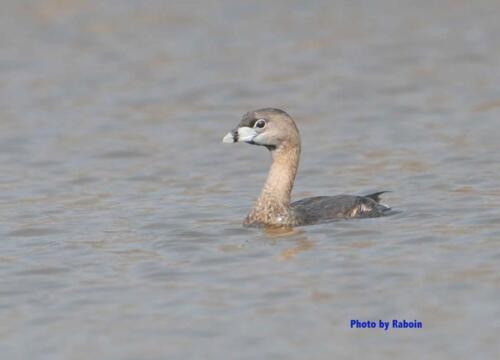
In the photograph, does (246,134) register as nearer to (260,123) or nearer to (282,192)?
(260,123)

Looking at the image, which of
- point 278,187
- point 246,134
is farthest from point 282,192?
point 246,134

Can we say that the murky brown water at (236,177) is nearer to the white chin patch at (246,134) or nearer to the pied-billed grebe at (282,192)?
the pied-billed grebe at (282,192)

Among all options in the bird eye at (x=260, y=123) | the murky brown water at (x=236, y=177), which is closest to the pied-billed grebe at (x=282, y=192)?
the bird eye at (x=260, y=123)

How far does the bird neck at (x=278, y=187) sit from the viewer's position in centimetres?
1302

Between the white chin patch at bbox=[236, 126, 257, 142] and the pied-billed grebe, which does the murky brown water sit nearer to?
the pied-billed grebe

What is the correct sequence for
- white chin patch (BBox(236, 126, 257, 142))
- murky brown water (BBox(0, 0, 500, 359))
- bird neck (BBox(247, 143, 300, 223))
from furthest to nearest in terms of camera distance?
1. bird neck (BBox(247, 143, 300, 223))
2. white chin patch (BBox(236, 126, 257, 142))
3. murky brown water (BBox(0, 0, 500, 359))

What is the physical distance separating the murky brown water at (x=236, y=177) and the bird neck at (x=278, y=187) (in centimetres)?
34

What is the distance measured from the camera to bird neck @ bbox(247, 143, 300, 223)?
1302cm

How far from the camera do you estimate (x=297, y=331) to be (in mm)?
9508

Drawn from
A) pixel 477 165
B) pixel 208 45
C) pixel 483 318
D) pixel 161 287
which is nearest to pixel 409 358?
pixel 483 318

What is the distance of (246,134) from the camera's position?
1286cm

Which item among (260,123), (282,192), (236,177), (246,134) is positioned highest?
(260,123)

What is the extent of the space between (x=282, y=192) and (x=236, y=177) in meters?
3.24

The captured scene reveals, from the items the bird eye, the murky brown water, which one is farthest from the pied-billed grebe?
the murky brown water
